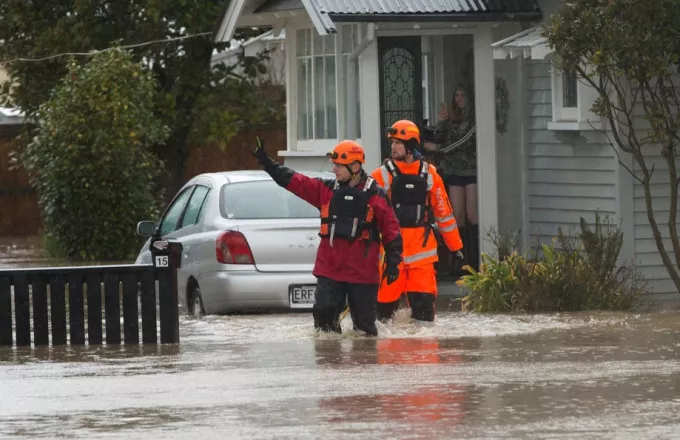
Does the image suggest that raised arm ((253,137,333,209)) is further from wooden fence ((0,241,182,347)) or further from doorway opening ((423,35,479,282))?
doorway opening ((423,35,479,282))

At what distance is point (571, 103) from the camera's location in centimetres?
1769

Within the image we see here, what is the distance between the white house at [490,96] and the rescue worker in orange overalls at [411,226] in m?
3.21

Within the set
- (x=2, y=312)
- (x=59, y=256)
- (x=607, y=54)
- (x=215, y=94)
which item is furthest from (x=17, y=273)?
(x=215, y=94)

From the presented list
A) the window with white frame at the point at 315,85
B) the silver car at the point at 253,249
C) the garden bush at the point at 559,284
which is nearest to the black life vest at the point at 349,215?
the silver car at the point at 253,249

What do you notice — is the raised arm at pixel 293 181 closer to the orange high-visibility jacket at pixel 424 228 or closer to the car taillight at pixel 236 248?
the orange high-visibility jacket at pixel 424 228

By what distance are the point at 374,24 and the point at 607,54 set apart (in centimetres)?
337

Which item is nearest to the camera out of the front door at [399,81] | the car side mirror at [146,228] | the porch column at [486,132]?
the car side mirror at [146,228]

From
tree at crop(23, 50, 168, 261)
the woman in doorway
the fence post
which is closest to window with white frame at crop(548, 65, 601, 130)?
A: the woman in doorway

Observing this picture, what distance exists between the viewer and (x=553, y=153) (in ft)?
59.8

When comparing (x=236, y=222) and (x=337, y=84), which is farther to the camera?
(x=337, y=84)

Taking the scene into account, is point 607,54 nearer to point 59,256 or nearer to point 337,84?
point 337,84

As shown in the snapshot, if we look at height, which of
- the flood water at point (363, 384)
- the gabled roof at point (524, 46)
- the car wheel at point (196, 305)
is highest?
the gabled roof at point (524, 46)

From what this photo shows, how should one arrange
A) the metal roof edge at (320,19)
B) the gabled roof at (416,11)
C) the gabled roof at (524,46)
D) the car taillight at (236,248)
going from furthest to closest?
the gabled roof at (416,11), the metal roof edge at (320,19), the gabled roof at (524,46), the car taillight at (236,248)

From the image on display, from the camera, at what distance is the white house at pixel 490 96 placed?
17188 millimetres
